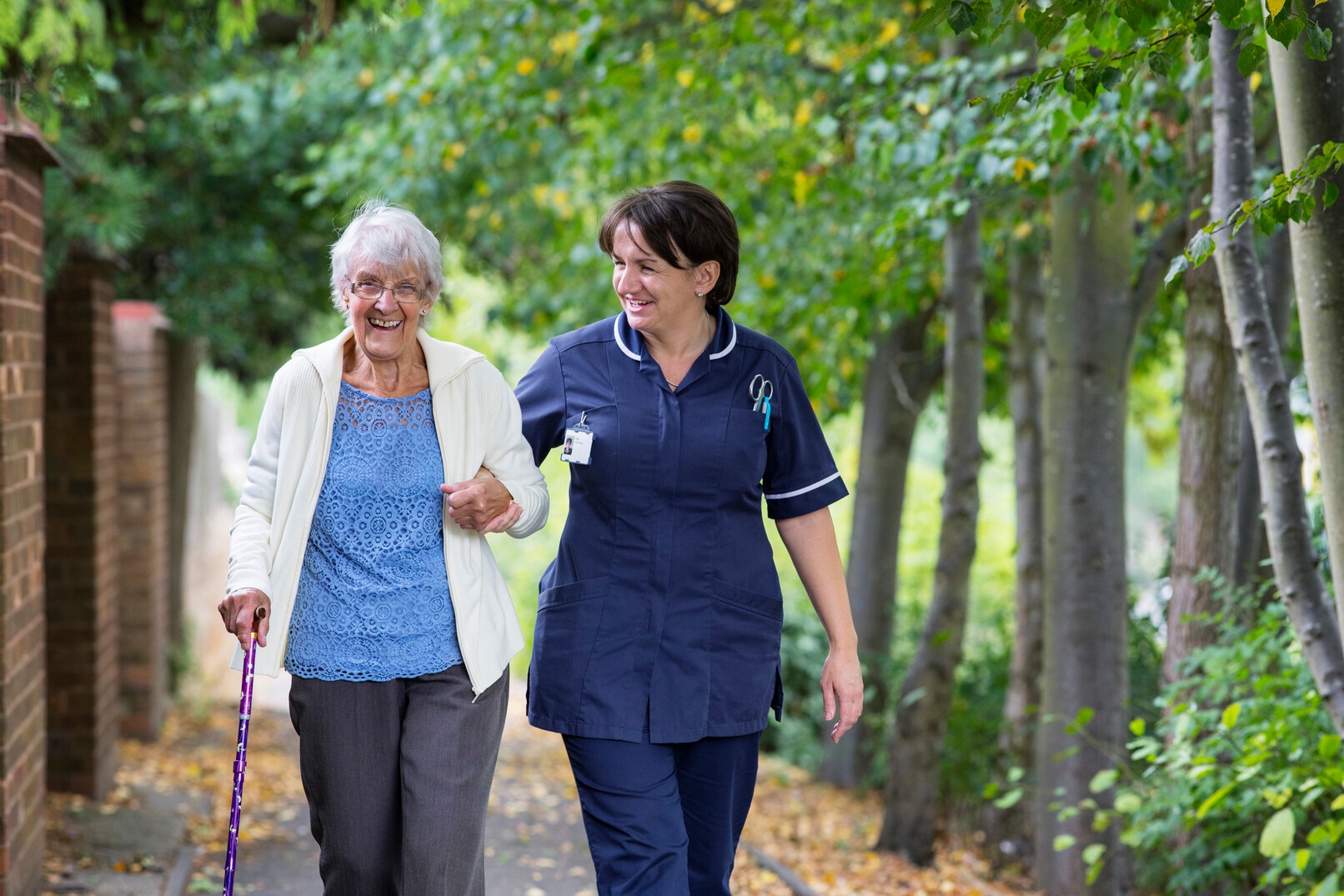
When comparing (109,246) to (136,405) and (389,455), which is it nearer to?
(136,405)

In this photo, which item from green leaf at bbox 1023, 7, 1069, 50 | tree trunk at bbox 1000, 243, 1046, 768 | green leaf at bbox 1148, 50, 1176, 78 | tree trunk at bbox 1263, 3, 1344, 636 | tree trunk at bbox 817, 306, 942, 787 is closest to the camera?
green leaf at bbox 1023, 7, 1069, 50

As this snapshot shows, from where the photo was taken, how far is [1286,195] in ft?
9.32

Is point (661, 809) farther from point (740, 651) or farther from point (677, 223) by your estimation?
point (677, 223)

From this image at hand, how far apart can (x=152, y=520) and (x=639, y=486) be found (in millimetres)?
5891

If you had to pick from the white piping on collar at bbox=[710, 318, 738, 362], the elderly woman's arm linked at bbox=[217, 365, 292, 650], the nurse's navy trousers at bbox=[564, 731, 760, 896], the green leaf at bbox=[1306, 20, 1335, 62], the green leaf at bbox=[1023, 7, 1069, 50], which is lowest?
the nurse's navy trousers at bbox=[564, 731, 760, 896]

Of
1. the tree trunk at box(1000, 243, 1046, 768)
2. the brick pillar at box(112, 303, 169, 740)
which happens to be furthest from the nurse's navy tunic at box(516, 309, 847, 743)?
the brick pillar at box(112, 303, 169, 740)

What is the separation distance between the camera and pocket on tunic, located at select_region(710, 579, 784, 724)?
10.5ft

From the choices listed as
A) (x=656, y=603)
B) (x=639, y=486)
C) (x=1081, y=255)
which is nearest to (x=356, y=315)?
(x=639, y=486)

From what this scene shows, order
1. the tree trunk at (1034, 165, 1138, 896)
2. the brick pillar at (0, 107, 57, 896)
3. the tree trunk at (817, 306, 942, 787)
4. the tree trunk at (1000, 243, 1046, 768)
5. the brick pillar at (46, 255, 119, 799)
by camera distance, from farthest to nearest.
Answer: the tree trunk at (817, 306, 942, 787) → the tree trunk at (1000, 243, 1046, 768) → the brick pillar at (46, 255, 119, 799) → the tree trunk at (1034, 165, 1138, 896) → the brick pillar at (0, 107, 57, 896)

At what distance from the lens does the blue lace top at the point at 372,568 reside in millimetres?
2979

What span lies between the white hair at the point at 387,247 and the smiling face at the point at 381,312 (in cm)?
2

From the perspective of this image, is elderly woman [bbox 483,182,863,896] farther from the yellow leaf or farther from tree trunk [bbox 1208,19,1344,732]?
the yellow leaf

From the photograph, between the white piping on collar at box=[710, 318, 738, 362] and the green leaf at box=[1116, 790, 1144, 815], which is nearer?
the white piping on collar at box=[710, 318, 738, 362]

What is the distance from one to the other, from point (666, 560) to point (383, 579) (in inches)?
24.9
